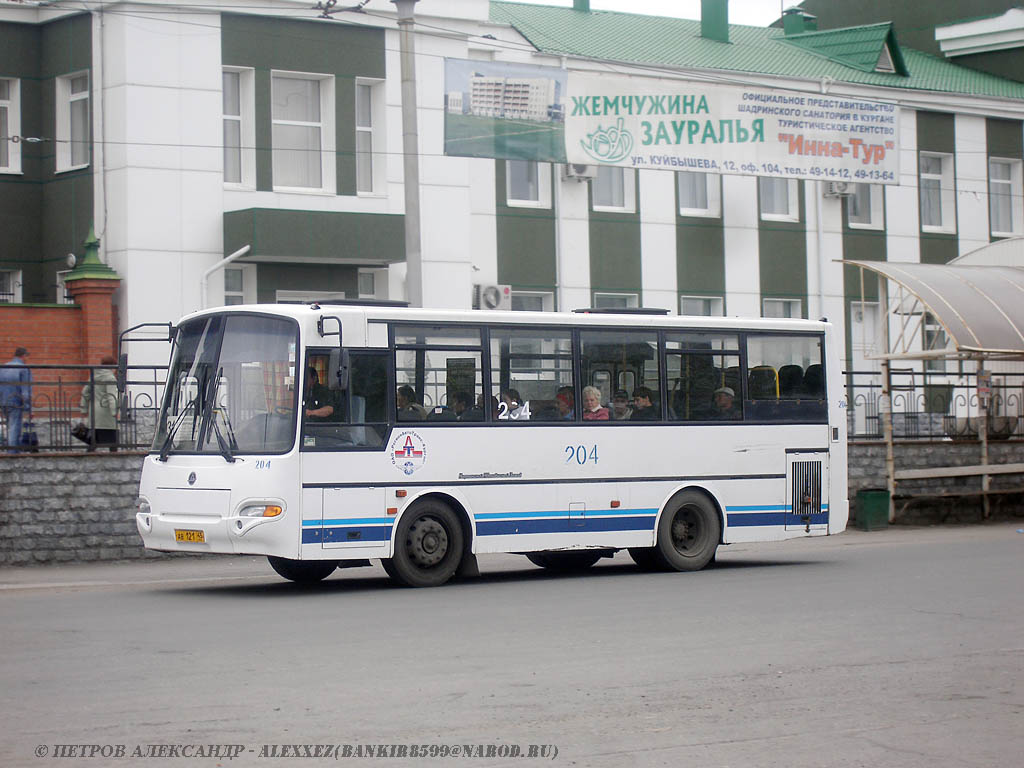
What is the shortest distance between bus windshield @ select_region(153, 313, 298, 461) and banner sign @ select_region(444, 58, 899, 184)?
12.1 meters

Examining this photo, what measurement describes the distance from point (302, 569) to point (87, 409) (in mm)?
4611

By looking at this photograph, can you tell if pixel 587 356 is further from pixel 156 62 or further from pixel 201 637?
pixel 156 62

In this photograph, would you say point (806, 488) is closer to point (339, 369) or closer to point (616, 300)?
point (339, 369)

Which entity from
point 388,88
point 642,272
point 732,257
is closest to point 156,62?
point 388,88

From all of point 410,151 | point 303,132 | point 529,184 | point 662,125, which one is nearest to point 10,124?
point 303,132

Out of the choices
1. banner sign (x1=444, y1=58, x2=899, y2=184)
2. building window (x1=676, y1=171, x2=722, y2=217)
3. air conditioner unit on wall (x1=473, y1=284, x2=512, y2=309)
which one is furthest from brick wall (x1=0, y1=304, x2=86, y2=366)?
building window (x1=676, y1=171, x2=722, y2=217)

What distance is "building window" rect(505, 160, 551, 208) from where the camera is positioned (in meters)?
32.3

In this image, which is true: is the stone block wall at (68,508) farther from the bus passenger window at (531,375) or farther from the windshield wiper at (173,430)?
the bus passenger window at (531,375)

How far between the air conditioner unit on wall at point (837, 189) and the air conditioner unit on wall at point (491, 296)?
31.6 feet

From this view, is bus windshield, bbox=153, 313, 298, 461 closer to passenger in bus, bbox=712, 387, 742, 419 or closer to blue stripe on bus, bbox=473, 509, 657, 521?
blue stripe on bus, bbox=473, 509, 657, 521

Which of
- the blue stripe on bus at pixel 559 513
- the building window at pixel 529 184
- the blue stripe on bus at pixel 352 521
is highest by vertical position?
the building window at pixel 529 184

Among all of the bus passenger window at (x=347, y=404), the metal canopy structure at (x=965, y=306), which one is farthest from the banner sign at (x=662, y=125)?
the bus passenger window at (x=347, y=404)

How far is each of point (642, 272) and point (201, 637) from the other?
75.0 ft

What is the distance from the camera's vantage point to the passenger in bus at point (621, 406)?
56.7ft
